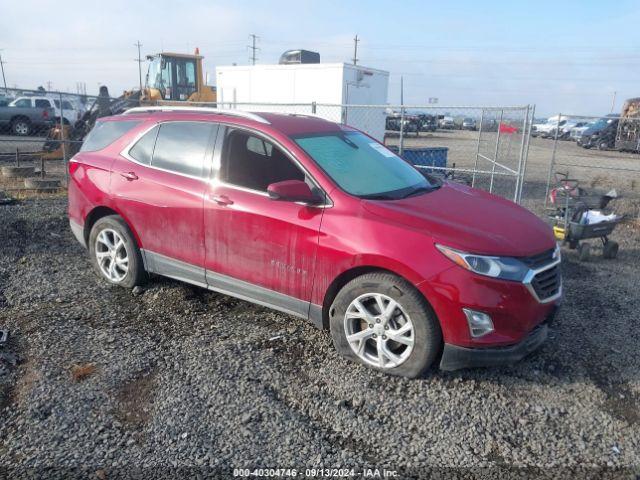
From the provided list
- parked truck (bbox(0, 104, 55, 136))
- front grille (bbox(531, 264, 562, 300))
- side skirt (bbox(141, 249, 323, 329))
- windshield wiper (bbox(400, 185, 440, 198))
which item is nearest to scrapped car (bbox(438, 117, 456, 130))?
parked truck (bbox(0, 104, 55, 136))

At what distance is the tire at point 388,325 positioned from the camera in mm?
3350

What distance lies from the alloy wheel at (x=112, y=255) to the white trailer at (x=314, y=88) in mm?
8482

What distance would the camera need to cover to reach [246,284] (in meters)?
4.09

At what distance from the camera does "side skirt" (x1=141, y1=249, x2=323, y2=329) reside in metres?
3.85

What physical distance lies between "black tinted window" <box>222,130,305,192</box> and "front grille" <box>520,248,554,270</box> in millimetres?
1810

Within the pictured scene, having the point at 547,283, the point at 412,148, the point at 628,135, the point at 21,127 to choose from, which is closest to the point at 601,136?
the point at 628,135

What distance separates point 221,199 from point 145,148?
45.1 inches

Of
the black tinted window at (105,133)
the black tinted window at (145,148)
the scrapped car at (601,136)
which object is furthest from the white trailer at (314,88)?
the scrapped car at (601,136)

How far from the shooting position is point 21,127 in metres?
21.2

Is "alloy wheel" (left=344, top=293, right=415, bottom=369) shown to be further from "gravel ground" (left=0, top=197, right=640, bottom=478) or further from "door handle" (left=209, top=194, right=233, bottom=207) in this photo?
"door handle" (left=209, top=194, right=233, bottom=207)

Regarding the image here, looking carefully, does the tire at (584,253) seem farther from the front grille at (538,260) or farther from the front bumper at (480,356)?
the front bumper at (480,356)

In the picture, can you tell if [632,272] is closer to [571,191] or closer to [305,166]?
[571,191]

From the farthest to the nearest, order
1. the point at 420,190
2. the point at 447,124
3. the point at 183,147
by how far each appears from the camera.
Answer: the point at 447,124 → the point at 183,147 → the point at 420,190

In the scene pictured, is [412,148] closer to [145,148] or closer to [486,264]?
[145,148]
